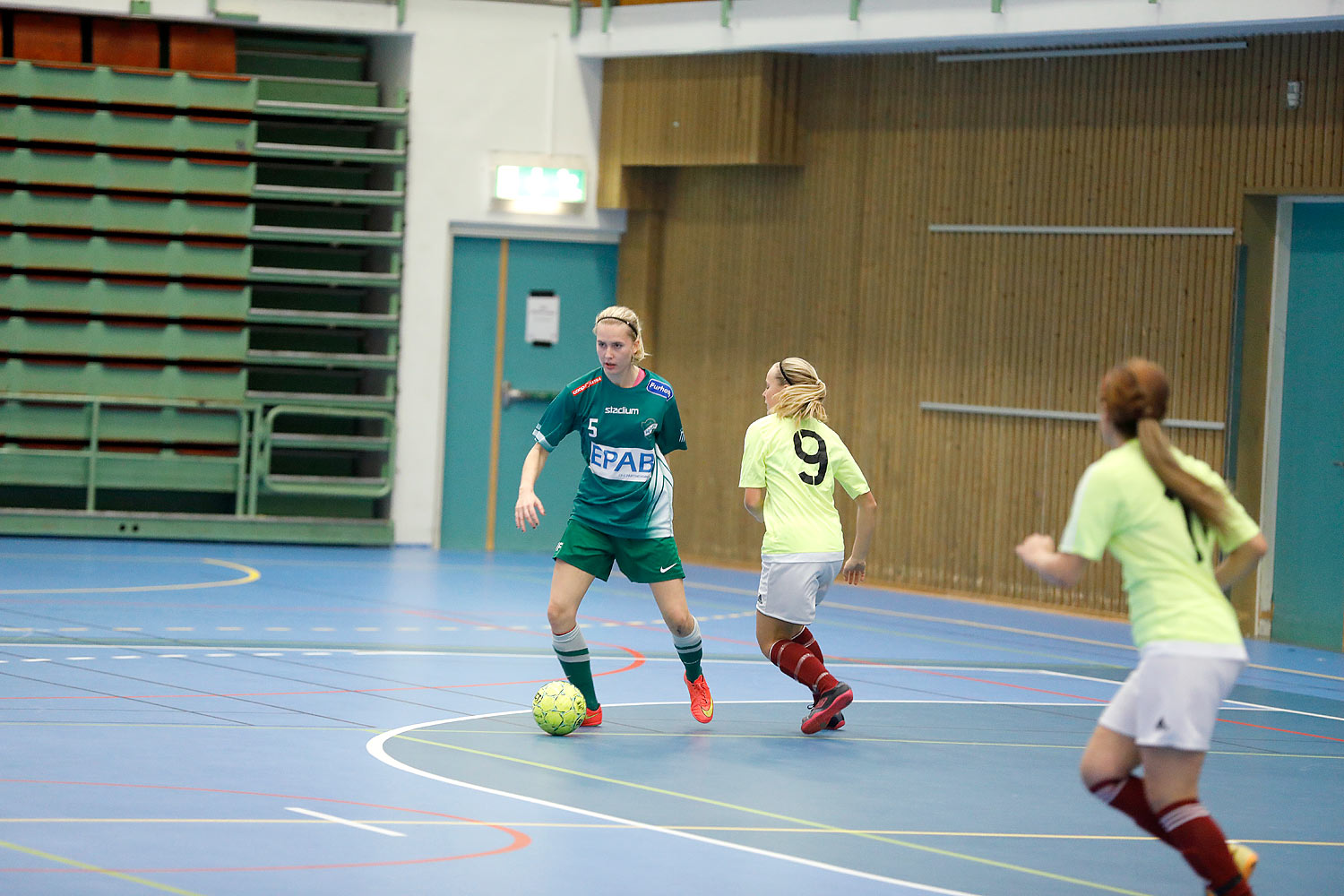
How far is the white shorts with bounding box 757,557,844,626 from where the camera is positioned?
8.10m

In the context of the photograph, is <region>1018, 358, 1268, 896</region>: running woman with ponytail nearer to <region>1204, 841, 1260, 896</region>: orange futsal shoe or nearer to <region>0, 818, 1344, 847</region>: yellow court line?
<region>1204, 841, 1260, 896</region>: orange futsal shoe

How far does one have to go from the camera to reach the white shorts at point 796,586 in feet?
26.6

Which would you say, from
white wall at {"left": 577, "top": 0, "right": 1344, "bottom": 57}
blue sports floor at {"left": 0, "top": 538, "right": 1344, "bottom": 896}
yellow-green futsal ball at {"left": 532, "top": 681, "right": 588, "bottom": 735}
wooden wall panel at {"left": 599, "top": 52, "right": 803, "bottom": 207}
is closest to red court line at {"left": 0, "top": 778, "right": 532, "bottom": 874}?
blue sports floor at {"left": 0, "top": 538, "right": 1344, "bottom": 896}

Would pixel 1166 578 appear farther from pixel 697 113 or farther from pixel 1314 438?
pixel 697 113

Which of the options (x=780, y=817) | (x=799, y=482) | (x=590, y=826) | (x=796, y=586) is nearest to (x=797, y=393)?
(x=799, y=482)

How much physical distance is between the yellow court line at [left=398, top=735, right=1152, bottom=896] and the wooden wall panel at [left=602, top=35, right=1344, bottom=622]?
7.84m

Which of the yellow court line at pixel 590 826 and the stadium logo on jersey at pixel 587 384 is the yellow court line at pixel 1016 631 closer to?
the yellow court line at pixel 590 826

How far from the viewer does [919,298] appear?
14969 mm

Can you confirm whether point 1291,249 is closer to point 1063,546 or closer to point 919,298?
point 919,298

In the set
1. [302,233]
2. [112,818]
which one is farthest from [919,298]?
[112,818]

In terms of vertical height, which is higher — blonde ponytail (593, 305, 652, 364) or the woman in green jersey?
blonde ponytail (593, 305, 652, 364)

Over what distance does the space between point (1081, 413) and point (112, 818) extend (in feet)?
32.1

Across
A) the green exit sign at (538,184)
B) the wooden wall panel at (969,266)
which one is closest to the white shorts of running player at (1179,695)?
the wooden wall panel at (969,266)

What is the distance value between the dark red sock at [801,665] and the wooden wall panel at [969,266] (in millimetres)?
6209
